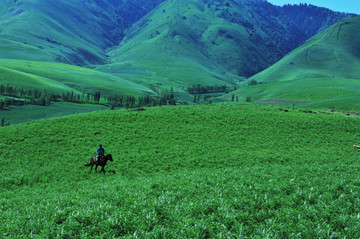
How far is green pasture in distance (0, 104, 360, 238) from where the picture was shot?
29.5 ft

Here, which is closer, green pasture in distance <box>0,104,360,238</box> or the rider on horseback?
green pasture in distance <box>0,104,360,238</box>

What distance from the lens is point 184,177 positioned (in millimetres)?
17266

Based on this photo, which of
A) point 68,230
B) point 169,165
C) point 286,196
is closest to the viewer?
point 68,230

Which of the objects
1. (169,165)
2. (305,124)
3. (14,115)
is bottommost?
(14,115)

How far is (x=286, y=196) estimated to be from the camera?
1148 centimetres

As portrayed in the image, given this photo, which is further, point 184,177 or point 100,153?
point 100,153

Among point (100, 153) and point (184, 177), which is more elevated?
point (184, 177)

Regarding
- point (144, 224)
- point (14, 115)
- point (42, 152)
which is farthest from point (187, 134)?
point (14, 115)

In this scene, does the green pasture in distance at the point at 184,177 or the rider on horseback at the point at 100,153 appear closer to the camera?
the green pasture in distance at the point at 184,177

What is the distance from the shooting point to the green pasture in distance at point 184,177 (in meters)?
9.00

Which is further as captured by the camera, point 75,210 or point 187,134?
point 187,134

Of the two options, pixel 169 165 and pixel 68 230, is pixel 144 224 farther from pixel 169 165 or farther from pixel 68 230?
pixel 169 165

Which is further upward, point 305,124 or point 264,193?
point 305,124

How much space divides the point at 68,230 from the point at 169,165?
22.8 m
